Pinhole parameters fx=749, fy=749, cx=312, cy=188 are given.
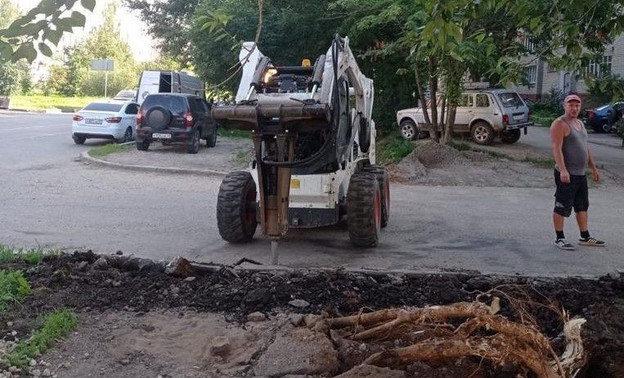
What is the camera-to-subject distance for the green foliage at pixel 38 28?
3371mm

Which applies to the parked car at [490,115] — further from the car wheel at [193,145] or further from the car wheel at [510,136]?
the car wheel at [193,145]

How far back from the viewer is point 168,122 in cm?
2273

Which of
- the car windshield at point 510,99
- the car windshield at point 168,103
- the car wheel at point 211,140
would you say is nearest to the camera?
the car windshield at point 168,103

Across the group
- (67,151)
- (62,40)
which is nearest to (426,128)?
(67,151)

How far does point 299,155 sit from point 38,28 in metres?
6.21

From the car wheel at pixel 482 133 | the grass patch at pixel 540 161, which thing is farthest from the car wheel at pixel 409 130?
the grass patch at pixel 540 161

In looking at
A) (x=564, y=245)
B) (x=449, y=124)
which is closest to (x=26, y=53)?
(x=564, y=245)

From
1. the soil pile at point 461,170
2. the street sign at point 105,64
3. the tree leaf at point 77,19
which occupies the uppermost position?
the street sign at point 105,64

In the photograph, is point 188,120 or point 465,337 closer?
point 465,337

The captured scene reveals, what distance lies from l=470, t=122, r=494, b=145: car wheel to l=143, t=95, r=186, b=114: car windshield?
9327 millimetres

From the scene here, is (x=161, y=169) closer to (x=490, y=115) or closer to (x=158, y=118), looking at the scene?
(x=158, y=118)

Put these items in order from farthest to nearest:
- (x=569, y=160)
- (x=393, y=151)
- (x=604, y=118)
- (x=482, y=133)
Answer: (x=604, y=118) → (x=482, y=133) → (x=393, y=151) → (x=569, y=160)

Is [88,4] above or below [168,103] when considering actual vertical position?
above

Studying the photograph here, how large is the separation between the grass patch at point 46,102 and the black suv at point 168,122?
106ft
